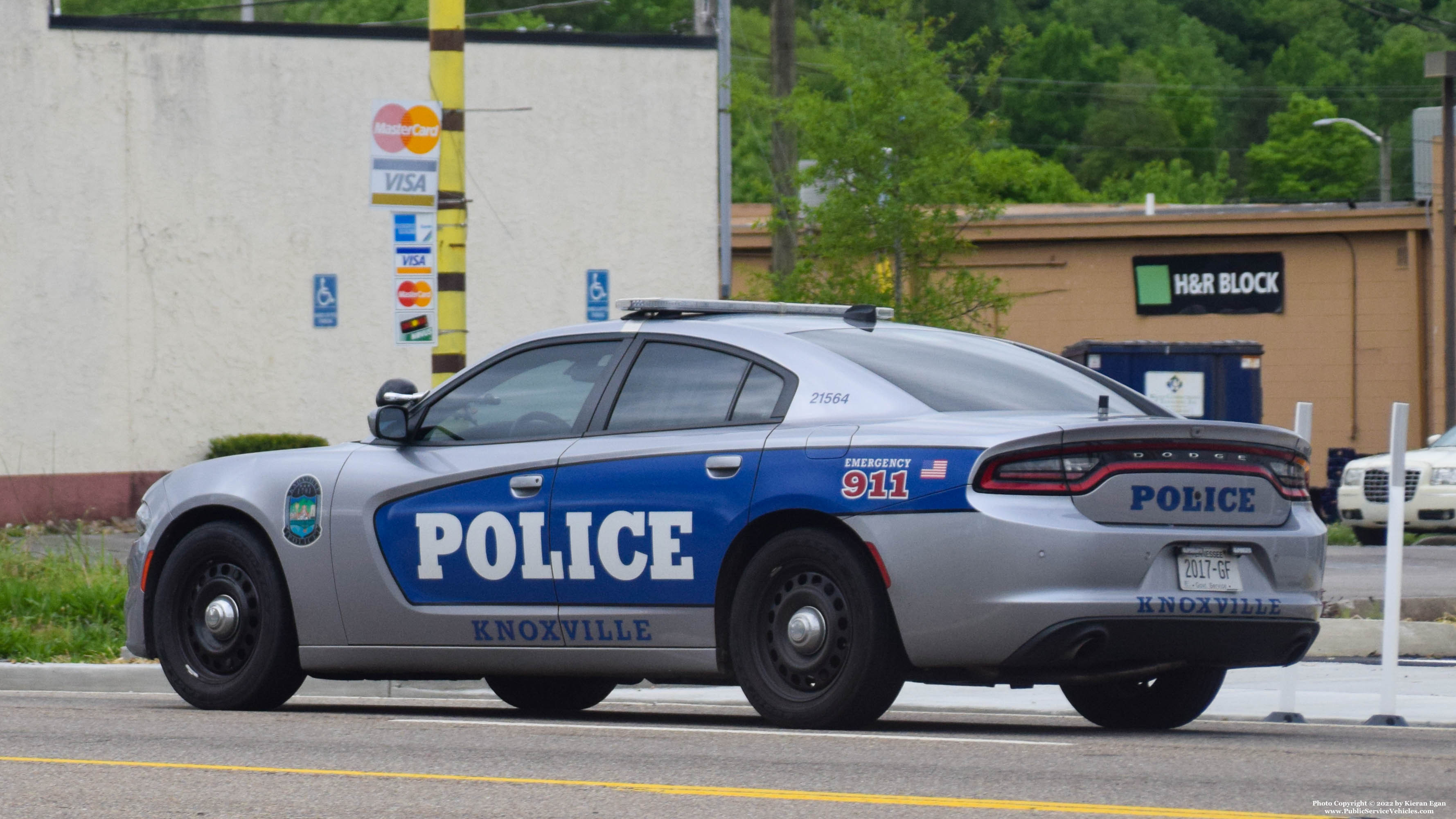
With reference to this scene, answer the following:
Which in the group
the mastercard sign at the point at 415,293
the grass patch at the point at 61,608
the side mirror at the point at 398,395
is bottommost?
the grass patch at the point at 61,608

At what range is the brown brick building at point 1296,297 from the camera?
31953mm

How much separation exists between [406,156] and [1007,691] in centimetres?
502

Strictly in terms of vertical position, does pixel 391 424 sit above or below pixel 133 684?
above

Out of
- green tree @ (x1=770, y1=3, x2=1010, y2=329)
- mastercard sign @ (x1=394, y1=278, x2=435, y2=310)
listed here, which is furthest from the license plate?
green tree @ (x1=770, y1=3, x2=1010, y2=329)

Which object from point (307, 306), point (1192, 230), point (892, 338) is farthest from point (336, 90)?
point (892, 338)

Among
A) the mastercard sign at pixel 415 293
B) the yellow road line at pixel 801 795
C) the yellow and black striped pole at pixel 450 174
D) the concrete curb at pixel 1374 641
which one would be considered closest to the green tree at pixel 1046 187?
the yellow and black striped pole at pixel 450 174

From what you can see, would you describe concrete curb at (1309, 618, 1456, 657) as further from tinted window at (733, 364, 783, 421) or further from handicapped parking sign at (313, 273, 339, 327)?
handicapped parking sign at (313, 273, 339, 327)

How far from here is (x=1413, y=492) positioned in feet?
69.9

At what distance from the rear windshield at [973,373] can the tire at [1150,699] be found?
1.02 metres

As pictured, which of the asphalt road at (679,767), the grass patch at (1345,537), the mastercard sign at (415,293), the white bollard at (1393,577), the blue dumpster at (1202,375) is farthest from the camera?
the grass patch at (1345,537)

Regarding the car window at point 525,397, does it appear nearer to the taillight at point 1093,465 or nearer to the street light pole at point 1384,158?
the taillight at point 1093,465

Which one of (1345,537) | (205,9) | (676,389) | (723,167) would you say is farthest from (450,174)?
(205,9)

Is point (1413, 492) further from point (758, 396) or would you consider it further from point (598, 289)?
point (758, 396)

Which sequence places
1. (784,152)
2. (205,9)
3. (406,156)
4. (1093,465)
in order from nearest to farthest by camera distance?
(1093,465)
(406,156)
(784,152)
(205,9)
